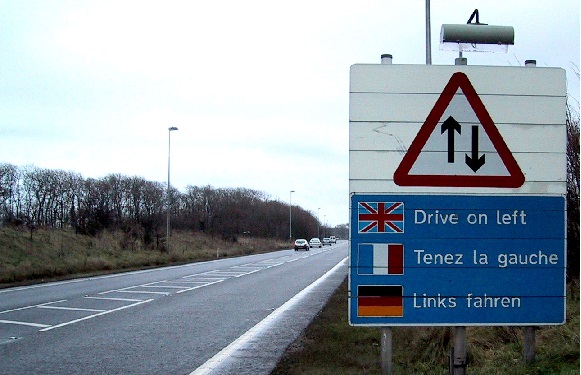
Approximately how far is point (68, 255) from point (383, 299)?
3701 centimetres

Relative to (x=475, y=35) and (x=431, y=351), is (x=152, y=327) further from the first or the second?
(x=475, y=35)

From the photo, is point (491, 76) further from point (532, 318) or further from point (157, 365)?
point (157, 365)

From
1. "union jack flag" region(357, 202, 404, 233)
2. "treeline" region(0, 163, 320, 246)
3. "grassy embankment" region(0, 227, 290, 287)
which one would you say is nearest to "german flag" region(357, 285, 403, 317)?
"union jack flag" region(357, 202, 404, 233)

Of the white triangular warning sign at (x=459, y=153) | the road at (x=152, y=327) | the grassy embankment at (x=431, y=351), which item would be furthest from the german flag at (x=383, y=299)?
the road at (x=152, y=327)

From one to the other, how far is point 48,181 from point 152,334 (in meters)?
54.4

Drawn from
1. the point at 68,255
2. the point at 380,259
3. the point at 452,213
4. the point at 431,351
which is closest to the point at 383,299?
the point at 380,259

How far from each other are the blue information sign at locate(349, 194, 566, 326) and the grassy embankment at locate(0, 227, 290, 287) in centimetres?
2400

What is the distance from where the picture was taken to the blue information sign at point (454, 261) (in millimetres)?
4582

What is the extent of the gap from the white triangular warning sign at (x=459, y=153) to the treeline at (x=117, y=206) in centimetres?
4113

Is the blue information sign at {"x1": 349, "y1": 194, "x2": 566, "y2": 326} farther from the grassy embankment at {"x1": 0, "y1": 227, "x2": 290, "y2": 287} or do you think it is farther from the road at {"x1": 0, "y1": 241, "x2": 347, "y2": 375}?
the grassy embankment at {"x1": 0, "y1": 227, "x2": 290, "y2": 287}

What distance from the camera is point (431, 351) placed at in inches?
352

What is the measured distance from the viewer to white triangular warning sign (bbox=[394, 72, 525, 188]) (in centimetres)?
457

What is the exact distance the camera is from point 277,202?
5320 inches

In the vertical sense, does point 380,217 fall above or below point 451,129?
below
